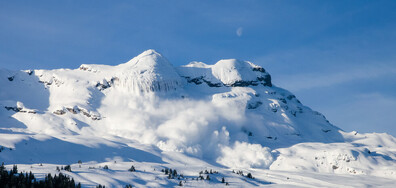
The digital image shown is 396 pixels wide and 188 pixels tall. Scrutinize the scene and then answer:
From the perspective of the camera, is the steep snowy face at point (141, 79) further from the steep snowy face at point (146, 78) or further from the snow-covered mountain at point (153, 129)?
the snow-covered mountain at point (153, 129)

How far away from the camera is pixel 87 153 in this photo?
12344 cm

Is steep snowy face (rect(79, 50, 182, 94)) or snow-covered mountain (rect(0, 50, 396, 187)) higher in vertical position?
steep snowy face (rect(79, 50, 182, 94))

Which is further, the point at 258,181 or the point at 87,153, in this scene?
the point at 87,153

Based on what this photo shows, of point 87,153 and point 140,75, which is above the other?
point 140,75

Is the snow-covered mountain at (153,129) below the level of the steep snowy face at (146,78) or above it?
below

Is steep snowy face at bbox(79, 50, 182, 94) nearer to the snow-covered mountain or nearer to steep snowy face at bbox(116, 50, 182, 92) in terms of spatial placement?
steep snowy face at bbox(116, 50, 182, 92)

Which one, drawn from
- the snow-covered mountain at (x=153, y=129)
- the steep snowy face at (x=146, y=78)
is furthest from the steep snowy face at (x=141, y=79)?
the snow-covered mountain at (x=153, y=129)

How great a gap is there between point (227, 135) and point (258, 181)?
11128 cm

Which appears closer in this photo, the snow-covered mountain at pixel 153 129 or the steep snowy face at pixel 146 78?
the snow-covered mountain at pixel 153 129

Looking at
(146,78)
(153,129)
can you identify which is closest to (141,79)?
(146,78)

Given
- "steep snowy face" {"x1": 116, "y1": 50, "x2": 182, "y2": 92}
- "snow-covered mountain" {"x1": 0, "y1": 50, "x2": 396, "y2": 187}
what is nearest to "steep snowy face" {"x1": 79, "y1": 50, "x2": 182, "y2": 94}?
"steep snowy face" {"x1": 116, "y1": 50, "x2": 182, "y2": 92}

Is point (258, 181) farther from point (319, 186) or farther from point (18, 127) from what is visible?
point (18, 127)

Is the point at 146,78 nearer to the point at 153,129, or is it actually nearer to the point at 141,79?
the point at 141,79

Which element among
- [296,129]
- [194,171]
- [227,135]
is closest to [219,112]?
[227,135]
